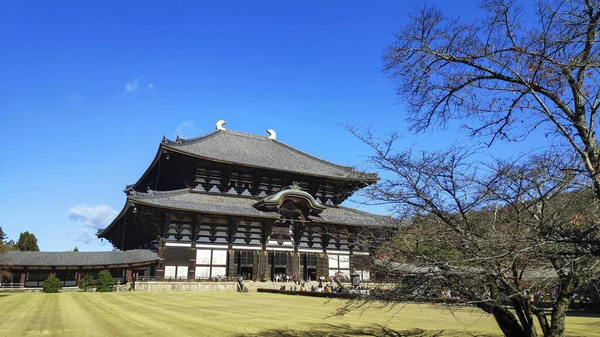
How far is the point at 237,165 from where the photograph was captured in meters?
35.5

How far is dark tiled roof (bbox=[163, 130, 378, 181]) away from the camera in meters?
35.4

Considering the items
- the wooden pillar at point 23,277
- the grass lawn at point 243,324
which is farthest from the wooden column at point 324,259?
the wooden pillar at point 23,277

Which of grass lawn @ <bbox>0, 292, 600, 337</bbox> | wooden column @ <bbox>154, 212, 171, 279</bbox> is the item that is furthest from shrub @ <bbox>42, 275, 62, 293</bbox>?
grass lawn @ <bbox>0, 292, 600, 337</bbox>

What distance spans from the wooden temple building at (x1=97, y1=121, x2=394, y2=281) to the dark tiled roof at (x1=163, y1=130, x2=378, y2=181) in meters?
0.14

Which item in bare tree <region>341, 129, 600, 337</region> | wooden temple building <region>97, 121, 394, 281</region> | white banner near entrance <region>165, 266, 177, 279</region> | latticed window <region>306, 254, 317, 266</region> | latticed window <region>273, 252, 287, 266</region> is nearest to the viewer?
bare tree <region>341, 129, 600, 337</region>

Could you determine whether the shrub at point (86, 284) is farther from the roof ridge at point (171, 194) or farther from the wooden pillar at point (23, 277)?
the roof ridge at point (171, 194)

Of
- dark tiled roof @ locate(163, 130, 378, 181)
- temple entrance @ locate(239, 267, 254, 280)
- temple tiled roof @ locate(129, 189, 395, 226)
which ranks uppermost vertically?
dark tiled roof @ locate(163, 130, 378, 181)

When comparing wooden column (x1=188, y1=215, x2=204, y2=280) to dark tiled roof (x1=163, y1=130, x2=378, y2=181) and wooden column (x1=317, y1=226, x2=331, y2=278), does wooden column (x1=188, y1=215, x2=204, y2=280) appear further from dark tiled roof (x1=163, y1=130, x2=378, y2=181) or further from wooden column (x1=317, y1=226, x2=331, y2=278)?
wooden column (x1=317, y1=226, x2=331, y2=278)

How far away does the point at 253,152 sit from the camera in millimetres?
41500

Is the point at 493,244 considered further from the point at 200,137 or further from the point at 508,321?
the point at 200,137

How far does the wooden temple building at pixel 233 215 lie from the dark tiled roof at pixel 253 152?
139mm

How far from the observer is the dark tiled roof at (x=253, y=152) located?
3541 cm

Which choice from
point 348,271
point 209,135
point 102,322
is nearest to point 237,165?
point 209,135

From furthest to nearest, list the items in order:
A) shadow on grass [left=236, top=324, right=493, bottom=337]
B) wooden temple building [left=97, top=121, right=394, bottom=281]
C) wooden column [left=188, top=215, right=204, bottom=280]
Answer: wooden temple building [left=97, top=121, right=394, bottom=281] < wooden column [left=188, top=215, right=204, bottom=280] < shadow on grass [left=236, top=324, right=493, bottom=337]
